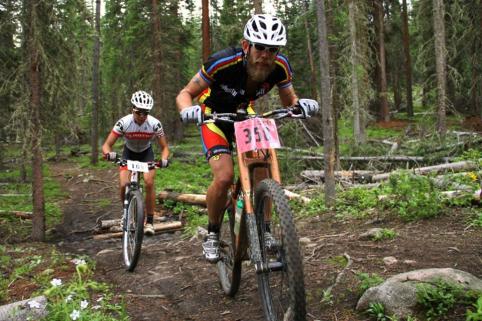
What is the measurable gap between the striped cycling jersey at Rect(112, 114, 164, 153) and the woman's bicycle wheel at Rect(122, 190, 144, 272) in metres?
1.05

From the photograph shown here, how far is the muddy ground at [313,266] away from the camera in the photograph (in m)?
4.30

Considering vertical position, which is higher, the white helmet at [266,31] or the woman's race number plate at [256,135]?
the white helmet at [266,31]

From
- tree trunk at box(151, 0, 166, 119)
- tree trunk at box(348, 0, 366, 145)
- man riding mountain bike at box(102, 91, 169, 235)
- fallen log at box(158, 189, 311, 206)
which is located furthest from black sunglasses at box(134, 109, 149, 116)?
tree trunk at box(151, 0, 166, 119)

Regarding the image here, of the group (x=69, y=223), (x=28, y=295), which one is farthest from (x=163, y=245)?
(x=69, y=223)

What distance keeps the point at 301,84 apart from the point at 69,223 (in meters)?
27.5

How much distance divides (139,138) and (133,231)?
5.29 feet

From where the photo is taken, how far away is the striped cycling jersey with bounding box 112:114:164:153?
285 inches

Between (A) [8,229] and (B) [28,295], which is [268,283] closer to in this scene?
(B) [28,295]

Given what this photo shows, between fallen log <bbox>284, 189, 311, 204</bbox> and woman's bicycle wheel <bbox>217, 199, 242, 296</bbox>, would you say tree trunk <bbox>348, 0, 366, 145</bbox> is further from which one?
woman's bicycle wheel <bbox>217, 199, 242, 296</bbox>

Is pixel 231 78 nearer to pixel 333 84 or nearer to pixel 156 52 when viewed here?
pixel 333 84

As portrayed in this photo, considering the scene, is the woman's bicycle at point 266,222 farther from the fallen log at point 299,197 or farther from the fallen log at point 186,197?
the fallen log at point 186,197

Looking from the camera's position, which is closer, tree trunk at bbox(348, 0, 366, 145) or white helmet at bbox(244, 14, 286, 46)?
white helmet at bbox(244, 14, 286, 46)

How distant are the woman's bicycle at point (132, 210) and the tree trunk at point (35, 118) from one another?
127 inches

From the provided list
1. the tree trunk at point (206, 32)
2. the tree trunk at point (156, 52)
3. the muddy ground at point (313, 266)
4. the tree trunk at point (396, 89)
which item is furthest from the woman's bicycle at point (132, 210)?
the tree trunk at point (396, 89)
